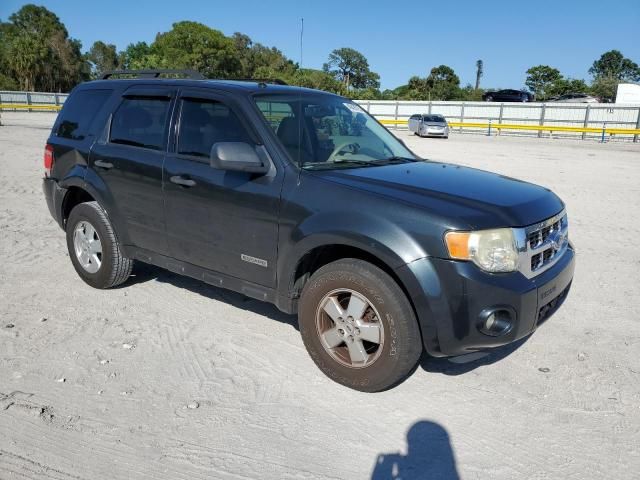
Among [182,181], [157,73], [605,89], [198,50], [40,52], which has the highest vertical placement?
[198,50]

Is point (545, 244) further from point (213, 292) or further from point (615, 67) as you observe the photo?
point (615, 67)

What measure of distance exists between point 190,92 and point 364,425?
2.82 m

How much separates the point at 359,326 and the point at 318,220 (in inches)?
28.1

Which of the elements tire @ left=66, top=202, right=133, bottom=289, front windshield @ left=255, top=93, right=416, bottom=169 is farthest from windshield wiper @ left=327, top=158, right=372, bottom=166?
tire @ left=66, top=202, right=133, bottom=289

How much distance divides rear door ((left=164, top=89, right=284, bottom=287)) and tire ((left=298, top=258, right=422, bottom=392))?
1.54 feet

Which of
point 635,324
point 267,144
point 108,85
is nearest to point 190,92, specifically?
point 267,144

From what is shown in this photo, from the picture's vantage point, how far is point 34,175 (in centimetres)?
1140

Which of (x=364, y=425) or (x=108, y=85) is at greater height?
(x=108, y=85)

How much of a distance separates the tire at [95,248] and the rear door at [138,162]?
7.8 inches

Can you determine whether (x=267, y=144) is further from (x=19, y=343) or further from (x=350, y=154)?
(x=19, y=343)

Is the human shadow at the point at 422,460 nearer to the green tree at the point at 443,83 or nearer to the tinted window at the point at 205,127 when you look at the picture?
the tinted window at the point at 205,127

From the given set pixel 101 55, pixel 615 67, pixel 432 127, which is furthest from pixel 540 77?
pixel 101 55

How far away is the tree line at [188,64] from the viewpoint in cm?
5662

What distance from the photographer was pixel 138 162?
4320 mm
